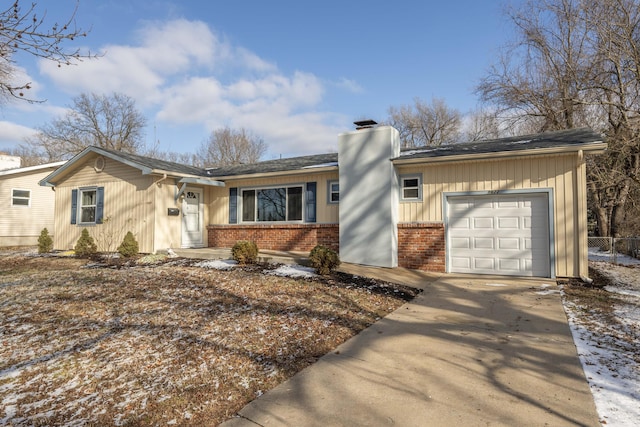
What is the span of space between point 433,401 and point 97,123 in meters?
39.2

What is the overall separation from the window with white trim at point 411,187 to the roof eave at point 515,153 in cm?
58

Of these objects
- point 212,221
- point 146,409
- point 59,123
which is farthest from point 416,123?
point 146,409

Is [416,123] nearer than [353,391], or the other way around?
[353,391]

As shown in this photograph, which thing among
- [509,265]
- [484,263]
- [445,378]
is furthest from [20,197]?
[445,378]

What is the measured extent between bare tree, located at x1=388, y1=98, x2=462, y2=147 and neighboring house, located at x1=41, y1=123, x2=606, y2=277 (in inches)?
925

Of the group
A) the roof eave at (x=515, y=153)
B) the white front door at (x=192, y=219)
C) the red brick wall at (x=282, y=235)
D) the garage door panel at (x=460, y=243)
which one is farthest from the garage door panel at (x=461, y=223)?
the white front door at (x=192, y=219)

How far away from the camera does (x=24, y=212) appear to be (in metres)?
18.5

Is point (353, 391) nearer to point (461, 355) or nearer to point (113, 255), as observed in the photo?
point (461, 355)

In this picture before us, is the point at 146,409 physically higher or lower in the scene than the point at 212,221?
lower

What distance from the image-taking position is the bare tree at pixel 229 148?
40.8m

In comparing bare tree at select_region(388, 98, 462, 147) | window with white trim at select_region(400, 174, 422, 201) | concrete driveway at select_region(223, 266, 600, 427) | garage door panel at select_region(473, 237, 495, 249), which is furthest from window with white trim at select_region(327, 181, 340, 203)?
bare tree at select_region(388, 98, 462, 147)

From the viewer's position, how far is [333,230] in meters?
11.0

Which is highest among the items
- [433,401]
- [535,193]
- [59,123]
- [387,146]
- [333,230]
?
[59,123]

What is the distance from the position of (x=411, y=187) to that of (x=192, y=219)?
24.9 ft
